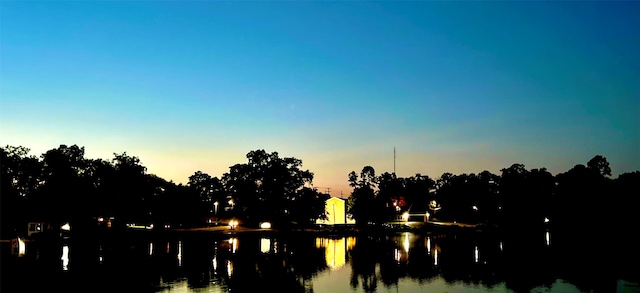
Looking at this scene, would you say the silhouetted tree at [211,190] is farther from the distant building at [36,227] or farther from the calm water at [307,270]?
the calm water at [307,270]

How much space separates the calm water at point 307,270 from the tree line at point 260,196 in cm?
2619

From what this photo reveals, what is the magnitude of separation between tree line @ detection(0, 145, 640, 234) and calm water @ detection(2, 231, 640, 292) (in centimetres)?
2619

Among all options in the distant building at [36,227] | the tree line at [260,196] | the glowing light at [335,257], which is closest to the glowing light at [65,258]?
the tree line at [260,196]

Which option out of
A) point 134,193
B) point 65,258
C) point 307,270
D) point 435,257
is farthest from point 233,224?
point 307,270

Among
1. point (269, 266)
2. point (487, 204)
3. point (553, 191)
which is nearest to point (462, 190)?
point (487, 204)

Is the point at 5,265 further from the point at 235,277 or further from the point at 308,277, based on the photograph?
the point at 308,277

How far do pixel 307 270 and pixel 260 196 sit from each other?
74067 millimetres

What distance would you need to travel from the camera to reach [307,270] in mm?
41844

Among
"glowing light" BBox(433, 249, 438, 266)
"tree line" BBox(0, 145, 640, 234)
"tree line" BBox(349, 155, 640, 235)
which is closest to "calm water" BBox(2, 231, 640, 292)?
"glowing light" BBox(433, 249, 438, 266)

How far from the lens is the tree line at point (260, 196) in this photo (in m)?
88.6

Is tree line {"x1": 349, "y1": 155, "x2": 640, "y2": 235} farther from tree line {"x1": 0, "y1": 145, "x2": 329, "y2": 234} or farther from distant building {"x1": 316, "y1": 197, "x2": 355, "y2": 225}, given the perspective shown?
tree line {"x1": 0, "y1": 145, "x2": 329, "y2": 234}

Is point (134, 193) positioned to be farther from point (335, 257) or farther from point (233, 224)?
point (335, 257)

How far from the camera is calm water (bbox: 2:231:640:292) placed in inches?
1303

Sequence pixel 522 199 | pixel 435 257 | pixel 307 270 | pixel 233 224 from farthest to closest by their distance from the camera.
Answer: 1. pixel 522 199
2. pixel 233 224
3. pixel 435 257
4. pixel 307 270
